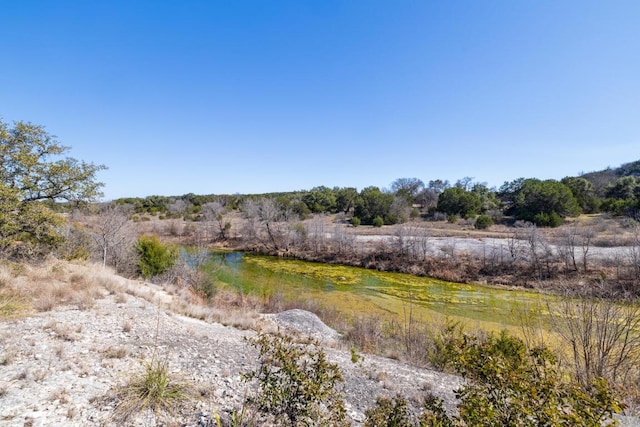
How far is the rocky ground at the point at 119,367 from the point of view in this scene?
3689 millimetres

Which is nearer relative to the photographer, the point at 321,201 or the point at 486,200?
the point at 486,200

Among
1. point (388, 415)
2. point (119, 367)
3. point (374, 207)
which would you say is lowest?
point (119, 367)

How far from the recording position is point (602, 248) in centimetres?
2241

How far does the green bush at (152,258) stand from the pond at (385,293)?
3334mm

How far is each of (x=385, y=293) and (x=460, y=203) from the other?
32.8 m

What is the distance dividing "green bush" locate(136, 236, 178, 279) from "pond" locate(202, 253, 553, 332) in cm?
333

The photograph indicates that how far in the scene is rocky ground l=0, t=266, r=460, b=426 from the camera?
369 centimetres

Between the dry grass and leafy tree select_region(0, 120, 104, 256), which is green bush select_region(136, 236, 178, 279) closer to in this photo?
leafy tree select_region(0, 120, 104, 256)

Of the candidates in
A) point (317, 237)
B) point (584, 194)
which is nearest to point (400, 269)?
point (317, 237)

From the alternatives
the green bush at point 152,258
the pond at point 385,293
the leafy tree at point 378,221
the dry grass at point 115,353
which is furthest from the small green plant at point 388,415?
the leafy tree at point 378,221

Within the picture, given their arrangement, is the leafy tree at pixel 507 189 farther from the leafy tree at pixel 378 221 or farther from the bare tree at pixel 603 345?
the bare tree at pixel 603 345

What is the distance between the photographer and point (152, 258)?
1702 cm

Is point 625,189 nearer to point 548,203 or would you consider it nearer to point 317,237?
point 548,203

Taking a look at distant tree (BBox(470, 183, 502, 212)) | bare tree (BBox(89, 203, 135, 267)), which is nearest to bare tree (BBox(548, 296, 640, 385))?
bare tree (BBox(89, 203, 135, 267))
